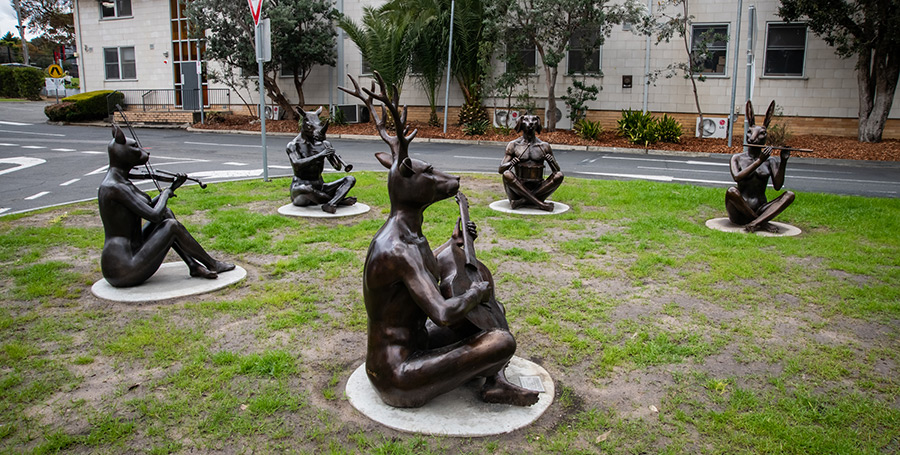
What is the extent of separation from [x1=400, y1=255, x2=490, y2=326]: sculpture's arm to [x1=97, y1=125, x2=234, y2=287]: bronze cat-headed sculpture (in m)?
3.36

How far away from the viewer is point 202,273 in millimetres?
6168

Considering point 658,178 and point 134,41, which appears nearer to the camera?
point 658,178

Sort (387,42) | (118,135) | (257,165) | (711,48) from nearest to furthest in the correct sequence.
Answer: (118,135) → (257,165) → (711,48) → (387,42)

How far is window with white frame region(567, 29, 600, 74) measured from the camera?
850 inches

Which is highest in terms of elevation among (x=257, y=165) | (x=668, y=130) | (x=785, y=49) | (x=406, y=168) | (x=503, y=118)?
(x=785, y=49)

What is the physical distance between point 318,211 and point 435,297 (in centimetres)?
650

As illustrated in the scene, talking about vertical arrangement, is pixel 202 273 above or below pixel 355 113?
below

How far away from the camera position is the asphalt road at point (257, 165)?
12.2 meters

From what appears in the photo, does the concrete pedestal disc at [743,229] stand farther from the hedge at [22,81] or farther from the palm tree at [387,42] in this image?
the hedge at [22,81]

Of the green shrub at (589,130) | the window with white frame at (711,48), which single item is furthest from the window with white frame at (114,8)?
the window with white frame at (711,48)

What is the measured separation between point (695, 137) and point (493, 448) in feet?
68.8

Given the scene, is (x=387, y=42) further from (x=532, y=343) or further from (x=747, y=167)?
(x=532, y=343)

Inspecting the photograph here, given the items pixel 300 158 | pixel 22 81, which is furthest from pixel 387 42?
pixel 22 81

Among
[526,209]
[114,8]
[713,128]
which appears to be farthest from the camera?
[114,8]
